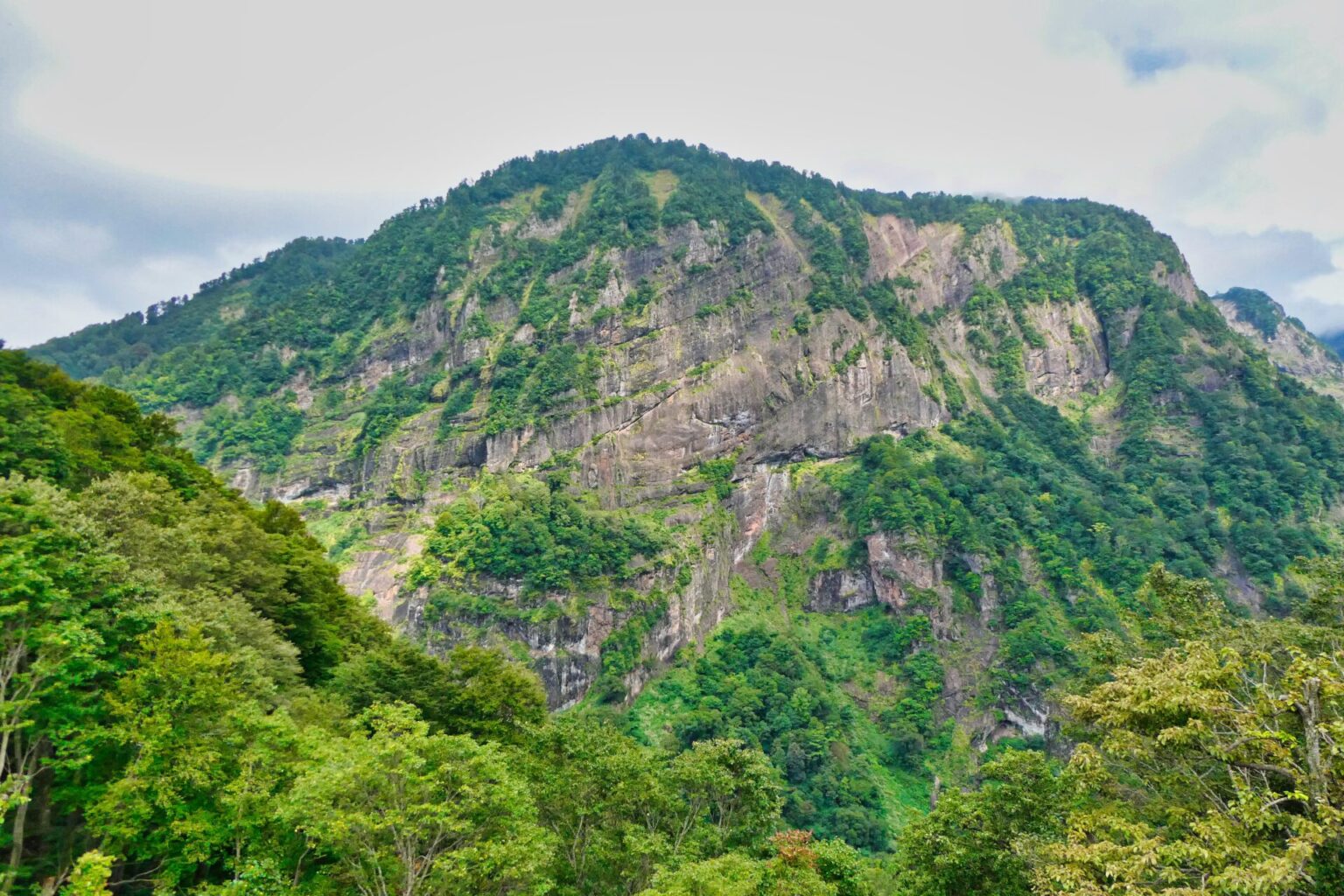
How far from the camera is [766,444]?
10638 cm

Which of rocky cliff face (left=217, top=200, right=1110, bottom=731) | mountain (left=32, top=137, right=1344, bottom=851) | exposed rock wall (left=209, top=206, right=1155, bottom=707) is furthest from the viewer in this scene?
exposed rock wall (left=209, top=206, right=1155, bottom=707)

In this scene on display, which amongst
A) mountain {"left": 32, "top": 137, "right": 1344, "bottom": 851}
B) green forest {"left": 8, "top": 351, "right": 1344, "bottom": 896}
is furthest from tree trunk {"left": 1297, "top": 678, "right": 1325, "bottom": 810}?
mountain {"left": 32, "top": 137, "right": 1344, "bottom": 851}

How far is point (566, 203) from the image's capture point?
461ft

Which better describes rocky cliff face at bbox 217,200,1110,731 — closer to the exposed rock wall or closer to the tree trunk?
the exposed rock wall

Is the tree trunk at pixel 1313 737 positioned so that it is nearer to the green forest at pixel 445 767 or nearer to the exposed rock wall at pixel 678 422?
the green forest at pixel 445 767

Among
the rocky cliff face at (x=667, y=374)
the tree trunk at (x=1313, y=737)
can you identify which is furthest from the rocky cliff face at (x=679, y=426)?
the tree trunk at (x=1313, y=737)

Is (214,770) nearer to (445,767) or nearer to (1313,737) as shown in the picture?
(445,767)

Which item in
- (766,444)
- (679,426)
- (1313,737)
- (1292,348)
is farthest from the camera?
(1292,348)

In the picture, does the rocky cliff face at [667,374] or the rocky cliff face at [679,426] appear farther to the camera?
the rocky cliff face at [667,374]

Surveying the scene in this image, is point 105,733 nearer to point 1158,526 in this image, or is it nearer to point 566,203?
Answer: point 1158,526

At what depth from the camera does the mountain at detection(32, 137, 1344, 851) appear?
3036 inches

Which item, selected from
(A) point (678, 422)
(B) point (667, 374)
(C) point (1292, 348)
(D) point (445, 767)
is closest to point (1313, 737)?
(D) point (445, 767)

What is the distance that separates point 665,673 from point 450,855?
67.8m

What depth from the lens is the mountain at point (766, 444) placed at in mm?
77125
